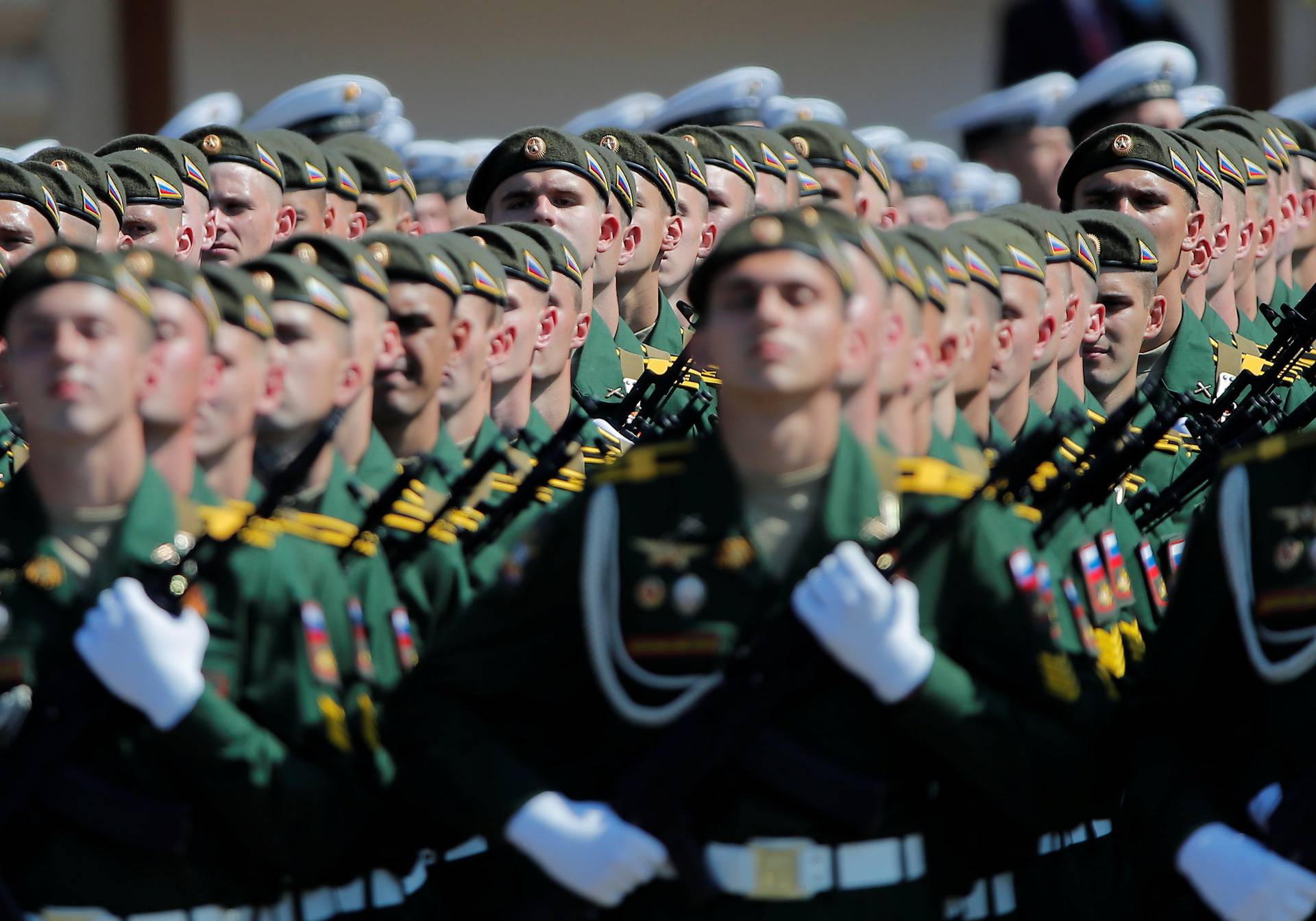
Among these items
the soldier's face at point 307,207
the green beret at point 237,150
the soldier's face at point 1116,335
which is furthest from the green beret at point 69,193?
the soldier's face at point 1116,335

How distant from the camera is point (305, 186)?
8.84 metres

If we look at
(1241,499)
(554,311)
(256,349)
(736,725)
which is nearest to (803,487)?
(736,725)

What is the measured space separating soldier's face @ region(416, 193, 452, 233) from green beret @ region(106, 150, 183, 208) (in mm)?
2420

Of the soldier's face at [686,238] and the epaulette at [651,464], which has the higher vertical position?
the soldier's face at [686,238]

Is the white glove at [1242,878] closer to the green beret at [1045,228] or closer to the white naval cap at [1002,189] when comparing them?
the green beret at [1045,228]

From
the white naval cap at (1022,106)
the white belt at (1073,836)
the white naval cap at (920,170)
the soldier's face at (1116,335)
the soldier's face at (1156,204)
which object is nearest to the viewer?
the white belt at (1073,836)

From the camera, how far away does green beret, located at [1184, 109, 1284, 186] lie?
→ 30.6 feet

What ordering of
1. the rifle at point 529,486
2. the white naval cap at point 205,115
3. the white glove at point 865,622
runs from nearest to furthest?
the white glove at point 865,622
the rifle at point 529,486
the white naval cap at point 205,115

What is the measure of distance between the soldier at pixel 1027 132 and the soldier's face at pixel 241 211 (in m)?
4.71

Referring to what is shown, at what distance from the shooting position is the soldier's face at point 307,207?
347 inches

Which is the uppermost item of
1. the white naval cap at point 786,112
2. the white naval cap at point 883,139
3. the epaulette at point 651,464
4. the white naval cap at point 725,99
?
the white naval cap at point 883,139

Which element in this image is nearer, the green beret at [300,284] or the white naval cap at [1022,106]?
the green beret at [300,284]

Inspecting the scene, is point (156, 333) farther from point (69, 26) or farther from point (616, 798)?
point (69, 26)

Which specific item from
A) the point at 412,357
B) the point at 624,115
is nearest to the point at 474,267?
the point at 412,357
